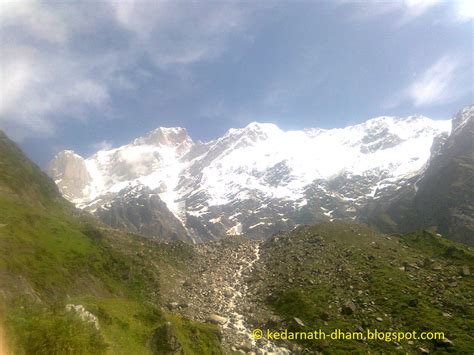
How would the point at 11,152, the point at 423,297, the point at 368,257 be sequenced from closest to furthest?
1. the point at 423,297
2. the point at 368,257
3. the point at 11,152

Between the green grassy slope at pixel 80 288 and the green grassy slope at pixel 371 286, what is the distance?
16.1 meters

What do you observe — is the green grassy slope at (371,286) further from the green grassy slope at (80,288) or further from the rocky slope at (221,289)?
the green grassy slope at (80,288)

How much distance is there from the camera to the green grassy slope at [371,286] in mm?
39594

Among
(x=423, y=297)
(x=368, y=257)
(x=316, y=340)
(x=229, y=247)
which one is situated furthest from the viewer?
(x=229, y=247)

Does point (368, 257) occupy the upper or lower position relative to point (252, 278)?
upper

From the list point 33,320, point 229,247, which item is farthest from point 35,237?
point 33,320

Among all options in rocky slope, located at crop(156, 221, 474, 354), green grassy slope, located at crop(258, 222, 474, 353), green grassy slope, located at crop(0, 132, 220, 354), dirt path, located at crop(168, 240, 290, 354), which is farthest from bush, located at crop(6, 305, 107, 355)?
green grassy slope, located at crop(258, 222, 474, 353)

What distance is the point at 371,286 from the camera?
50.7 m

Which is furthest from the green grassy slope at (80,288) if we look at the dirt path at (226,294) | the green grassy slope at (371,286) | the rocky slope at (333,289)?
the green grassy slope at (371,286)

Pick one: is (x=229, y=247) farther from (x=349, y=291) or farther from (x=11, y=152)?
(x=11, y=152)

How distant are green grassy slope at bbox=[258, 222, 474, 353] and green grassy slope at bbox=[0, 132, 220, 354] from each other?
1609 cm

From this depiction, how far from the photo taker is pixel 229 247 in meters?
79.9

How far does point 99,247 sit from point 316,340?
46.7 m

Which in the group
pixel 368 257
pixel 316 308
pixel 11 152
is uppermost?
pixel 11 152
